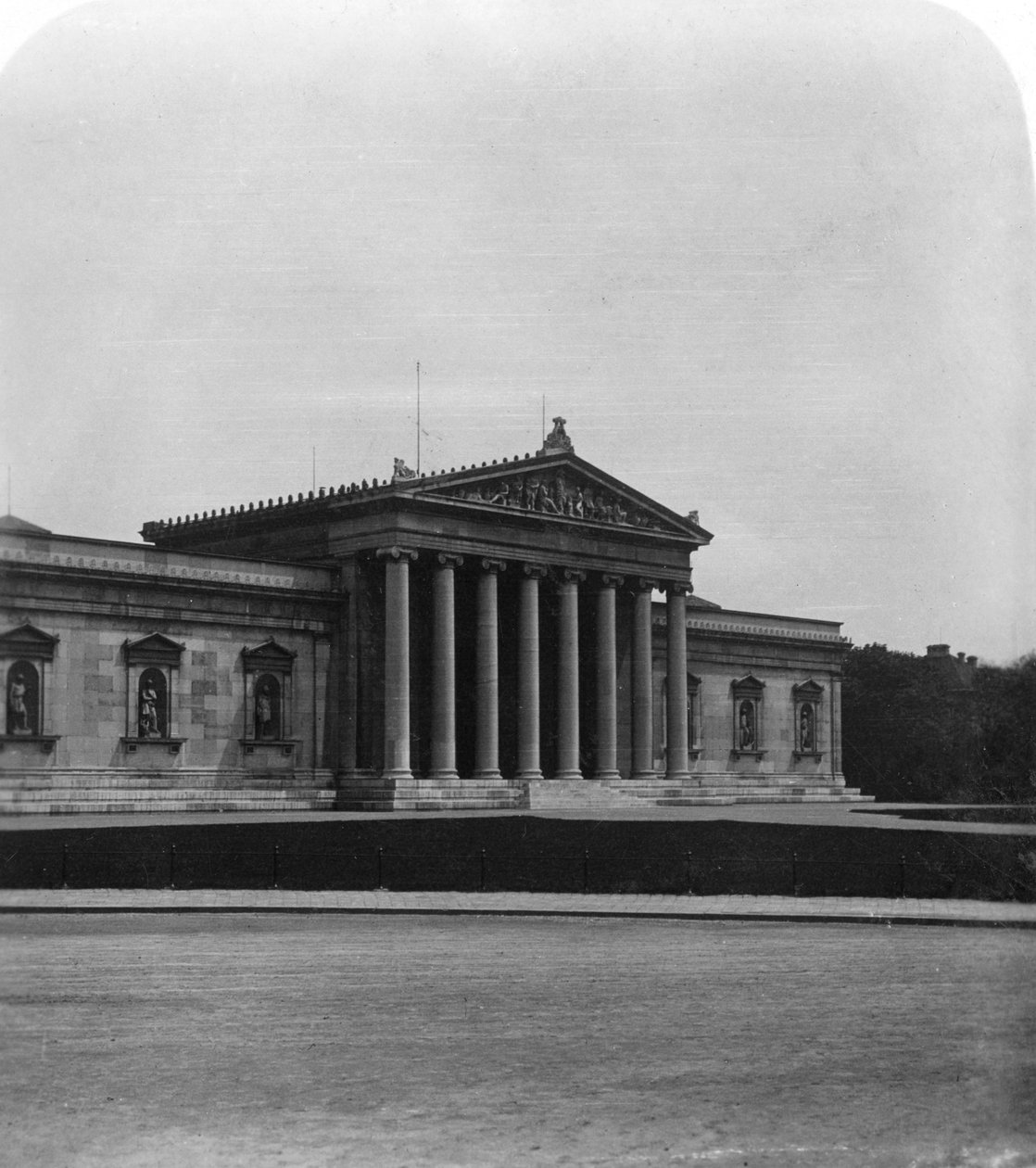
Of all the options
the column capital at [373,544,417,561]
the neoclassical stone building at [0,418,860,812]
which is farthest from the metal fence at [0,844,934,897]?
the column capital at [373,544,417,561]

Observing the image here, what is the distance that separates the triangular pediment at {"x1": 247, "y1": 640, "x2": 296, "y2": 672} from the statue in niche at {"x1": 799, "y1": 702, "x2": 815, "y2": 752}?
38.7 meters

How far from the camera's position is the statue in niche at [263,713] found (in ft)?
236

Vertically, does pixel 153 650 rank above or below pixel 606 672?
above

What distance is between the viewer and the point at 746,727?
321ft

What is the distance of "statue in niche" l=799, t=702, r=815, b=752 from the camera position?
3976 inches

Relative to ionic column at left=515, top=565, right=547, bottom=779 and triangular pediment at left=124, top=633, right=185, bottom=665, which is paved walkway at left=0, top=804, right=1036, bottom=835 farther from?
triangular pediment at left=124, top=633, right=185, bottom=665

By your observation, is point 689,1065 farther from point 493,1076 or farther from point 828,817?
point 828,817

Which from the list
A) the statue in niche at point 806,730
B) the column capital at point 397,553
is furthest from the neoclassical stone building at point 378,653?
the statue in niche at point 806,730

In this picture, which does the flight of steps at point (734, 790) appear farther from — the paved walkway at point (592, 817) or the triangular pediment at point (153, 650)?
the triangular pediment at point (153, 650)

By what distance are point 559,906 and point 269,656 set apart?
141 feet

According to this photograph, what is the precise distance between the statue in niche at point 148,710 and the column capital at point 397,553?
1153 centimetres

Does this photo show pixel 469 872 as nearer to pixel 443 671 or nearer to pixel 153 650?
pixel 153 650

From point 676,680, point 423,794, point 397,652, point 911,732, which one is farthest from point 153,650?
point 911,732

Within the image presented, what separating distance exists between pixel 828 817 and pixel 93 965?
47135mm
